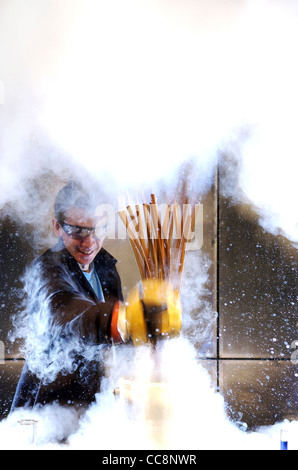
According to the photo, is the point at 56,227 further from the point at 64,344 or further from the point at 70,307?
the point at 64,344

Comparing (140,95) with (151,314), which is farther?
(140,95)

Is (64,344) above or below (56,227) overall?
below

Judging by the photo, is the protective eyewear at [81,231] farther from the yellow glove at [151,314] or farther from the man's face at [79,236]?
the yellow glove at [151,314]

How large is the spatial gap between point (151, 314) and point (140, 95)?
975 mm

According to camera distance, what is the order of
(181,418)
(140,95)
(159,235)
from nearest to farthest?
(181,418), (159,235), (140,95)

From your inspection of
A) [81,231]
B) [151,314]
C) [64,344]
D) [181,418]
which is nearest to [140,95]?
[81,231]

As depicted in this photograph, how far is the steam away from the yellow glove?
0.23 meters

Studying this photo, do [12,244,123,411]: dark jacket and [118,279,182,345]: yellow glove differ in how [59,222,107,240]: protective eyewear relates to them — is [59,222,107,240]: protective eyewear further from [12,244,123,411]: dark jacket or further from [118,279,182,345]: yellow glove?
[118,279,182,345]: yellow glove

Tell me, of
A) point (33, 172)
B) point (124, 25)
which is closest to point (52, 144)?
point (33, 172)

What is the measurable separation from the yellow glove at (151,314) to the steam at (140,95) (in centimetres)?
23

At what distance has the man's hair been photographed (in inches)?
83.5

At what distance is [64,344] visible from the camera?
6.76ft

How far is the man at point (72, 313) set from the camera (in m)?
2.05
